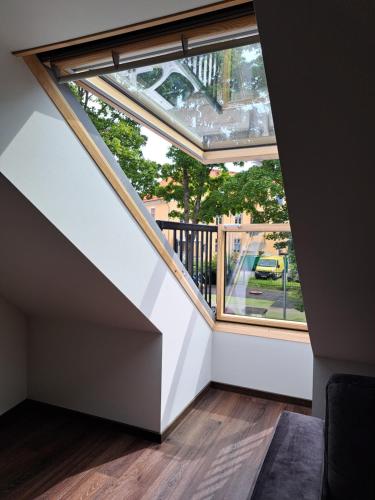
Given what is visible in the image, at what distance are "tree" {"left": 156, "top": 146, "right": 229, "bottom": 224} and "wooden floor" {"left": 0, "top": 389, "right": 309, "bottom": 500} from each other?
4386 millimetres

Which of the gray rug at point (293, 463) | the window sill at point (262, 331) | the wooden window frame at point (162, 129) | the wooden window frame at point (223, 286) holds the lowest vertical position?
the gray rug at point (293, 463)

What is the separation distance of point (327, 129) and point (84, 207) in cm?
110

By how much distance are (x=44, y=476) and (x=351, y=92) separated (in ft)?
7.99

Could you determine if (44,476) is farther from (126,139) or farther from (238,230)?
(126,139)

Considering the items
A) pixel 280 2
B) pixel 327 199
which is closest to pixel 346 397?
pixel 327 199

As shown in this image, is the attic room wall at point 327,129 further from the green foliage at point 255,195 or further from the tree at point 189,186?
the tree at point 189,186

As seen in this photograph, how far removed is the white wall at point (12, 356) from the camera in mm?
2635

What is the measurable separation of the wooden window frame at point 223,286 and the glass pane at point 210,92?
3.24ft

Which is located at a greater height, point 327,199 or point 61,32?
point 61,32

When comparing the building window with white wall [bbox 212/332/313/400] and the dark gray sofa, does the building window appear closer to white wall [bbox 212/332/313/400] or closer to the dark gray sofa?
white wall [bbox 212/332/313/400]

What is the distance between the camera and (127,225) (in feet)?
6.24

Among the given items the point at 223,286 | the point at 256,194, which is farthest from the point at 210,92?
the point at 256,194

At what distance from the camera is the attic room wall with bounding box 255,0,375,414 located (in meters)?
0.71

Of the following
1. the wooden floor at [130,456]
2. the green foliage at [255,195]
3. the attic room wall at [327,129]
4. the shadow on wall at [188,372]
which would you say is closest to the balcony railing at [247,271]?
the shadow on wall at [188,372]
